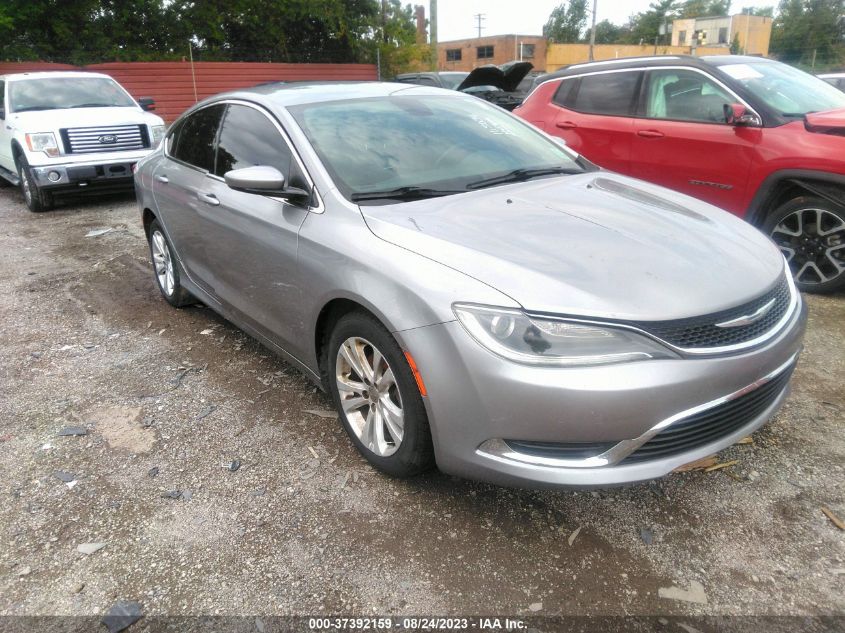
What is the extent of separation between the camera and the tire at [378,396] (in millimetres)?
2504

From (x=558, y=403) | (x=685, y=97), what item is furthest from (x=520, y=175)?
(x=685, y=97)

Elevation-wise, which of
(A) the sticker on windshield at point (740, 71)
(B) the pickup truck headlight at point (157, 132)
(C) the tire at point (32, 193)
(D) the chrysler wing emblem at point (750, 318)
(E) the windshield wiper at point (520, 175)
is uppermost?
(A) the sticker on windshield at point (740, 71)

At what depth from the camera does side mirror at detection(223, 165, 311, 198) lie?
9.83ft

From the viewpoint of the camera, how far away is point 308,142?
320 centimetres

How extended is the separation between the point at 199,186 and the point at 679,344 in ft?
9.95

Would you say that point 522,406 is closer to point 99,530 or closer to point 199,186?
point 99,530

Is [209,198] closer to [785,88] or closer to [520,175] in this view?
[520,175]

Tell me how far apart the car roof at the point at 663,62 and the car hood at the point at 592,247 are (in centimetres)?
282

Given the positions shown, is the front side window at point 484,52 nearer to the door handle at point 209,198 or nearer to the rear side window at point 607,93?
the rear side window at point 607,93

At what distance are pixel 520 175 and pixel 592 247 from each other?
1016 millimetres

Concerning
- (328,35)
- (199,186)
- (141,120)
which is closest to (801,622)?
(199,186)

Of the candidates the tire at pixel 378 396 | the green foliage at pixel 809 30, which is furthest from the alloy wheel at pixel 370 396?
the green foliage at pixel 809 30

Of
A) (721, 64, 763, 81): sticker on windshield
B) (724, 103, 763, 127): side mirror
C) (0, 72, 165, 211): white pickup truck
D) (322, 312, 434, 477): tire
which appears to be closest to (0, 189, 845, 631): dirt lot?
(322, 312, 434, 477): tire

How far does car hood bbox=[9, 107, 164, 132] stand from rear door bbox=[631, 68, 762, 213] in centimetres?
690
